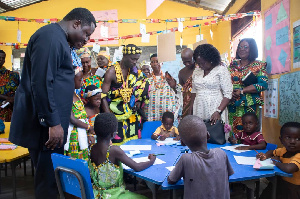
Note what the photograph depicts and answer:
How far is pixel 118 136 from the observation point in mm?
2992

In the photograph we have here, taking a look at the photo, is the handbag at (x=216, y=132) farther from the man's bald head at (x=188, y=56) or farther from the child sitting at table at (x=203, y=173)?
the man's bald head at (x=188, y=56)

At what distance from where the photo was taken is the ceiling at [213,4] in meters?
7.49

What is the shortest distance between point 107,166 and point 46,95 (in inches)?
26.6

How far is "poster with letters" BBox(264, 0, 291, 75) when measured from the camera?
2.93 meters

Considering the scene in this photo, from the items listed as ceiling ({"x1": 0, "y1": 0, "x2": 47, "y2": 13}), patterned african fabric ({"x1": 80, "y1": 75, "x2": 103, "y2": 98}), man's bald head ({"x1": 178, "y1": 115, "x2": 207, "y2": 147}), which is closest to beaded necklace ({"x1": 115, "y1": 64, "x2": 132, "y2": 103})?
patterned african fabric ({"x1": 80, "y1": 75, "x2": 103, "y2": 98})

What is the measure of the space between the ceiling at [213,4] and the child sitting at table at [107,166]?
6.37 m

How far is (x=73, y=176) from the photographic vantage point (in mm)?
1484

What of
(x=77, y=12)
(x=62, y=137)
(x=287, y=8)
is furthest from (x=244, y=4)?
(x=62, y=137)

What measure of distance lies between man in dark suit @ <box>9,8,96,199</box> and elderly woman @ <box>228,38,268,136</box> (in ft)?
6.43

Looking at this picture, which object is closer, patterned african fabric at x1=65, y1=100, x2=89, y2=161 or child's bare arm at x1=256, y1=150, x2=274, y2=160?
child's bare arm at x1=256, y1=150, x2=274, y2=160

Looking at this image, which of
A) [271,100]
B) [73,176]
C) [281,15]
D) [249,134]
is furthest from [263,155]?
[281,15]

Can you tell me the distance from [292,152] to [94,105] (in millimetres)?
2069

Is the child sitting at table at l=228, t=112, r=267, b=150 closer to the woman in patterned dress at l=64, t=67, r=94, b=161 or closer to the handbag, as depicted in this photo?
the handbag

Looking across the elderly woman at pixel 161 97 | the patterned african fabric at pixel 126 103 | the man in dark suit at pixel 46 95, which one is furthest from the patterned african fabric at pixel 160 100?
the man in dark suit at pixel 46 95
